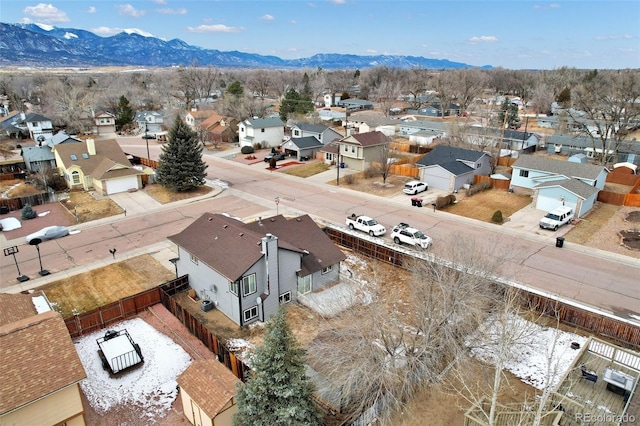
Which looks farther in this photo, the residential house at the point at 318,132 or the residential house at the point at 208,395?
the residential house at the point at 318,132

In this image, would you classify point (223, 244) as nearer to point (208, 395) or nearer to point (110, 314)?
point (110, 314)

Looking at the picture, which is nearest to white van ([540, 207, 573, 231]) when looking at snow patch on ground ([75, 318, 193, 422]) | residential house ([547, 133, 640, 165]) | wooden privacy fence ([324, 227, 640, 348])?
wooden privacy fence ([324, 227, 640, 348])

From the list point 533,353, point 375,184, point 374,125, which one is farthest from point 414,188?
point 374,125

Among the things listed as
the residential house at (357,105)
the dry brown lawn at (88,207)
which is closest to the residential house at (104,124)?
the dry brown lawn at (88,207)

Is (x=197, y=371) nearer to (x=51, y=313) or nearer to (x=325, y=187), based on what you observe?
(x=51, y=313)

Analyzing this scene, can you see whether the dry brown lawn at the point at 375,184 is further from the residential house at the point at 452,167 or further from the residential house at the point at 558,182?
the residential house at the point at 558,182

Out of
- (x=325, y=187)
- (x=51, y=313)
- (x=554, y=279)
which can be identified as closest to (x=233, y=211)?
(x=325, y=187)
